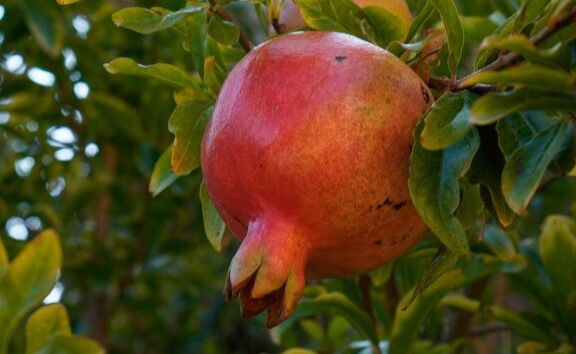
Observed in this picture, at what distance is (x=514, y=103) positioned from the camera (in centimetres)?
62

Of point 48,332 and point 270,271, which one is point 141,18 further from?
point 48,332

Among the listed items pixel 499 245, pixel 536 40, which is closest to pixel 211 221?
pixel 536 40

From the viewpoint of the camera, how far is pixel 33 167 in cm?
202

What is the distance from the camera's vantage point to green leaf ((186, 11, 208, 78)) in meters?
0.82

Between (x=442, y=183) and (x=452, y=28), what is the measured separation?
148mm

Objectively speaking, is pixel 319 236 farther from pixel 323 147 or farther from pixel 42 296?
pixel 42 296

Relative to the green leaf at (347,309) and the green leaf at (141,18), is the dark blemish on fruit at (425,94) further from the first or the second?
the green leaf at (347,309)

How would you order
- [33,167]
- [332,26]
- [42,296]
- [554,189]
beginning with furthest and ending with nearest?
[33,167] → [554,189] → [42,296] → [332,26]

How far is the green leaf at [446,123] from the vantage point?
0.63 meters

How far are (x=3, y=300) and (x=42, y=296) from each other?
5 cm

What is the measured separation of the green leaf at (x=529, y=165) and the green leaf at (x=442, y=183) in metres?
0.03

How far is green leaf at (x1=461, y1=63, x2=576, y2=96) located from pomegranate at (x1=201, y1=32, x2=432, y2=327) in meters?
0.08

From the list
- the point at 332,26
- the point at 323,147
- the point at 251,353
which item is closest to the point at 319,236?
the point at 323,147

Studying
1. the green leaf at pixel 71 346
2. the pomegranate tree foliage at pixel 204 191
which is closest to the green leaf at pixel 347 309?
the pomegranate tree foliage at pixel 204 191
